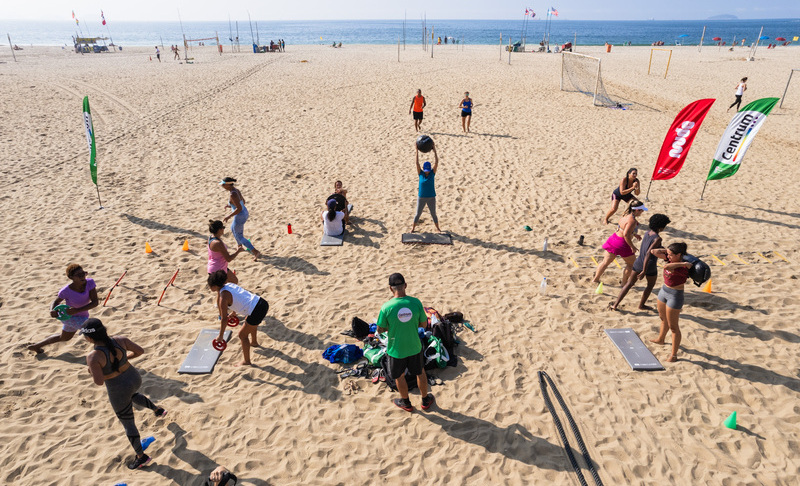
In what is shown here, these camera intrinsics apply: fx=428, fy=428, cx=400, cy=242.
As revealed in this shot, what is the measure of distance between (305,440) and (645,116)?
64.5ft

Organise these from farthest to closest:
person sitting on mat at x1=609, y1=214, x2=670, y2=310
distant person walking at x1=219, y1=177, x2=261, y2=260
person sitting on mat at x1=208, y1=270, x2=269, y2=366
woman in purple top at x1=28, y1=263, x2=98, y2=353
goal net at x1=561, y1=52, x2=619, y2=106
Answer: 1. goal net at x1=561, y1=52, x2=619, y2=106
2. distant person walking at x1=219, y1=177, x2=261, y2=260
3. person sitting on mat at x1=609, y1=214, x2=670, y2=310
4. woman in purple top at x1=28, y1=263, x2=98, y2=353
5. person sitting on mat at x1=208, y1=270, x2=269, y2=366

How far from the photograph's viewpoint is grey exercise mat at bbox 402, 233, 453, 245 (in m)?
8.96

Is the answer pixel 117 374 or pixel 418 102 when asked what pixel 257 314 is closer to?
pixel 117 374

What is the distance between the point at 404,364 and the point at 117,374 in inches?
117

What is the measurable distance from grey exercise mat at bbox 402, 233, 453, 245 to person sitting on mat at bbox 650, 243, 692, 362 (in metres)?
4.09

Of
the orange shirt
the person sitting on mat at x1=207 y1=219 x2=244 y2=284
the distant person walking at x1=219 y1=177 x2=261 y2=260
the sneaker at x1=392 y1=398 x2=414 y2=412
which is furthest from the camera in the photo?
the orange shirt

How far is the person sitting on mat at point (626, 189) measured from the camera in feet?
29.2

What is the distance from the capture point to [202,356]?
19.7ft

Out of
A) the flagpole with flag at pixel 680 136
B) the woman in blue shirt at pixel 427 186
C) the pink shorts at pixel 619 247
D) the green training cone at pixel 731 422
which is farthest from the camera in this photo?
the flagpole with flag at pixel 680 136

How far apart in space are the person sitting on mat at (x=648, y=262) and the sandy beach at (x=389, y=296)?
0.37 m

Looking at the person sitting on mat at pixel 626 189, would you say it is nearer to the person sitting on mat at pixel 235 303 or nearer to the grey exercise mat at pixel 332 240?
the grey exercise mat at pixel 332 240

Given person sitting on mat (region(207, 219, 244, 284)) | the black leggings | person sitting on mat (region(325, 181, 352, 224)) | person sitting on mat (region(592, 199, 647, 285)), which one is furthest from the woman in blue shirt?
the black leggings

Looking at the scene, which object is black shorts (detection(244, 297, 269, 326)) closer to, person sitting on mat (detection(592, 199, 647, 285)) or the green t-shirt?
the green t-shirt

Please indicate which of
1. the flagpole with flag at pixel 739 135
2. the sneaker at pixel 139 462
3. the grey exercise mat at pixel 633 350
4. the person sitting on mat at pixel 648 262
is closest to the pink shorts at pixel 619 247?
the person sitting on mat at pixel 648 262
